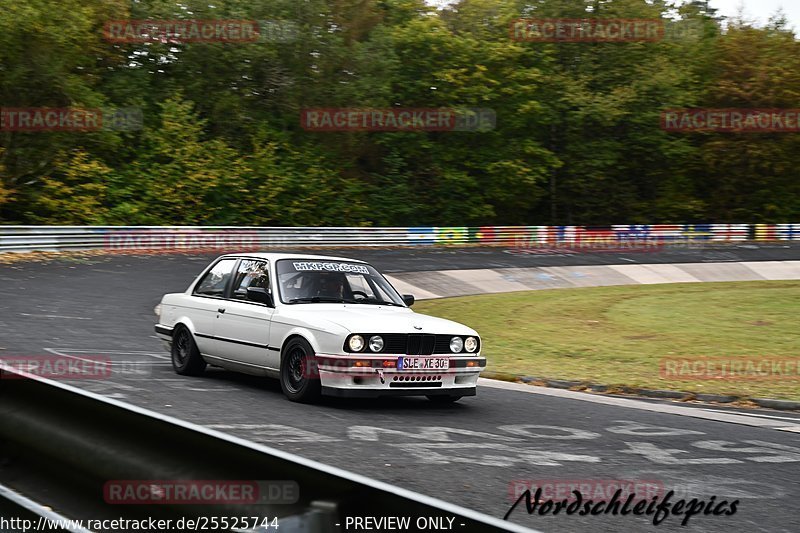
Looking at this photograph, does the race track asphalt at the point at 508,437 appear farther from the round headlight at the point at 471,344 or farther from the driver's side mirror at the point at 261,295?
the driver's side mirror at the point at 261,295

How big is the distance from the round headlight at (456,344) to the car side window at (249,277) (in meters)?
2.20

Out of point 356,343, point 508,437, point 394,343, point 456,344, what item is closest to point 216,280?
point 356,343

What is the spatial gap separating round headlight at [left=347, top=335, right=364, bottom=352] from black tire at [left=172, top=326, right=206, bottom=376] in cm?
277

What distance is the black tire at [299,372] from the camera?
9.36m

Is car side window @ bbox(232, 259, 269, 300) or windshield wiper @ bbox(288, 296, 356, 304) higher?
car side window @ bbox(232, 259, 269, 300)

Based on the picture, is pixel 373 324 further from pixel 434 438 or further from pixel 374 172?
pixel 374 172

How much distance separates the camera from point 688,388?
12773mm

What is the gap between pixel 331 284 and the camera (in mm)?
10688

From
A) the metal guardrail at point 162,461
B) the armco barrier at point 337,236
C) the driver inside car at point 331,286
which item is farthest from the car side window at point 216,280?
the armco barrier at point 337,236

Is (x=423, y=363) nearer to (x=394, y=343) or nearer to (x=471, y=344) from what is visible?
(x=394, y=343)

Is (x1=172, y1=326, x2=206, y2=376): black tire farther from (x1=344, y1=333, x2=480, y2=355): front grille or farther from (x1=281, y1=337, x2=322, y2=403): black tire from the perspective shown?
(x1=344, y1=333, x2=480, y2=355): front grille

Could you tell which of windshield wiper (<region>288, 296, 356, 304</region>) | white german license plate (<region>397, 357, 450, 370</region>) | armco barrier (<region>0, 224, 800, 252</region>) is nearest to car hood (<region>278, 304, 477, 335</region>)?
windshield wiper (<region>288, 296, 356, 304</region>)

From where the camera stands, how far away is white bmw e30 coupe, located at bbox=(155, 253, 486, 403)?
9.29 meters

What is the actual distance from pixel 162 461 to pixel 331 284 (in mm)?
6591
